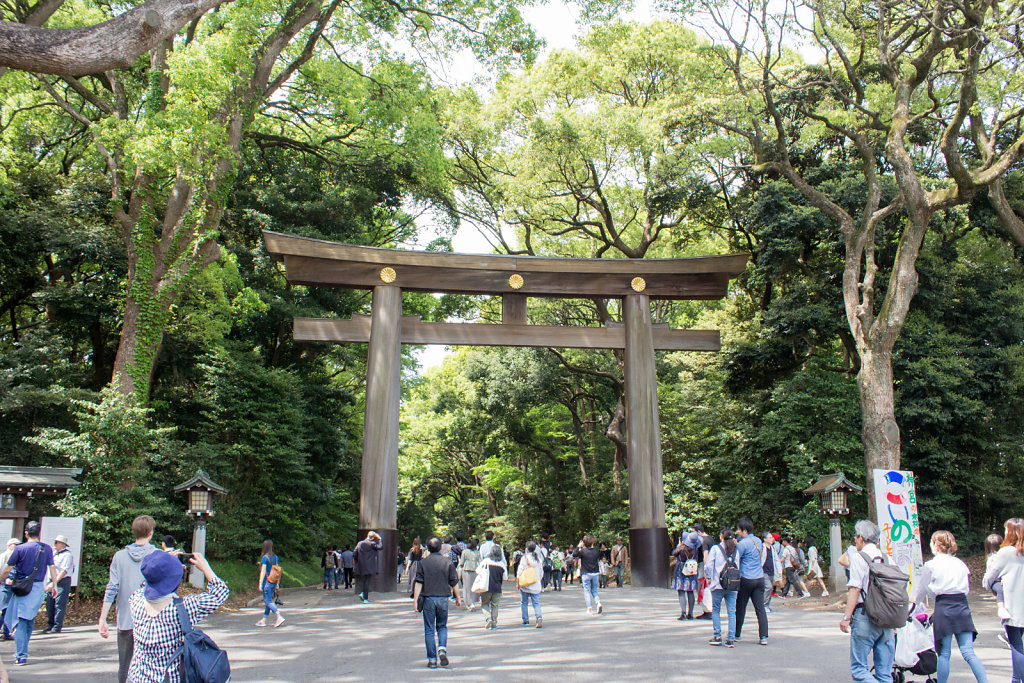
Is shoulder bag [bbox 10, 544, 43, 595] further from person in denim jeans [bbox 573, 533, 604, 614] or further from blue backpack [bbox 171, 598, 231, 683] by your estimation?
person in denim jeans [bbox 573, 533, 604, 614]

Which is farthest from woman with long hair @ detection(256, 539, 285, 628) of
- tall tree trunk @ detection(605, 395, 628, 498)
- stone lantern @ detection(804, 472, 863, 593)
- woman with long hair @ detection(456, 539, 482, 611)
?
tall tree trunk @ detection(605, 395, 628, 498)

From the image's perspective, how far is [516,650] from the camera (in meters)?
7.92

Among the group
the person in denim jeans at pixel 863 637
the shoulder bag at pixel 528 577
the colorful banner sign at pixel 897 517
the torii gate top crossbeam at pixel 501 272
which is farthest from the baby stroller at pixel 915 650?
the torii gate top crossbeam at pixel 501 272

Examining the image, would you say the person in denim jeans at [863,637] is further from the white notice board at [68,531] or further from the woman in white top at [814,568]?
the white notice board at [68,531]

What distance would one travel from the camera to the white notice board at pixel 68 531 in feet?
36.2

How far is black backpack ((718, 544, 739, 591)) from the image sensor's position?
8.24 m

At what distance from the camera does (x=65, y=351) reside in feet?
58.6

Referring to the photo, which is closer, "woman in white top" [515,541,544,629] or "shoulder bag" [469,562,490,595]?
"shoulder bag" [469,562,490,595]

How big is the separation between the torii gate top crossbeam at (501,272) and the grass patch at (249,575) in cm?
630

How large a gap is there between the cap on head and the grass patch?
1035cm

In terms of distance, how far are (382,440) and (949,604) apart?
34.2 feet

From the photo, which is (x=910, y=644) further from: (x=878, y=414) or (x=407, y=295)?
(x=407, y=295)

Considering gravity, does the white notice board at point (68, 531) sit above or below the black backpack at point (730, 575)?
above

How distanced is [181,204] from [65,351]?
5385mm
